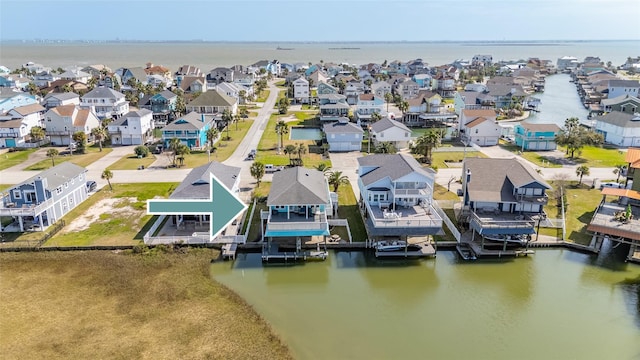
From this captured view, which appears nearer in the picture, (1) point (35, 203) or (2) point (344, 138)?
(1) point (35, 203)

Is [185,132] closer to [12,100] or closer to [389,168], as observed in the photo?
[389,168]

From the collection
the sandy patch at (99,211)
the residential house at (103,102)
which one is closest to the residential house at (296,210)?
the sandy patch at (99,211)

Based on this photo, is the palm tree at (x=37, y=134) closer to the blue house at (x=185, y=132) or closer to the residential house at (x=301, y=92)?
the blue house at (x=185, y=132)

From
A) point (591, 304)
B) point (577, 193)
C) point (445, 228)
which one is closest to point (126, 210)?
point (445, 228)

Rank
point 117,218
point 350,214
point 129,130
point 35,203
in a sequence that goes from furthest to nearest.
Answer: point 129,130 → point 350,214 → point 117,218 → point 35,203

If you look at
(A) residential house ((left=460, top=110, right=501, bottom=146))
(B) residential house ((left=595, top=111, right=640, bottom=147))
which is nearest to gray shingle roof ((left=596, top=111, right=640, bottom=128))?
(B) residential house ((left=595, top=111, right=640, bottom=147))

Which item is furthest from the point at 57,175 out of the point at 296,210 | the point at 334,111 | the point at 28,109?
the point at 334,111

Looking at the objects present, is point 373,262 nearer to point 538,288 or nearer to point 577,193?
point 538,288
